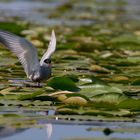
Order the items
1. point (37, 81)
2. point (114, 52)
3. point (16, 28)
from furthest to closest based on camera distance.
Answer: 1. point (16, 28)
2. point (114, 52)
3. point (37, 81)

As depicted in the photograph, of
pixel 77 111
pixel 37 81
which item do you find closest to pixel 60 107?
pixel 77 111

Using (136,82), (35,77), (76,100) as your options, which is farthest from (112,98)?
(35,77)

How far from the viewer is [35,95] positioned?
5875 millimetres

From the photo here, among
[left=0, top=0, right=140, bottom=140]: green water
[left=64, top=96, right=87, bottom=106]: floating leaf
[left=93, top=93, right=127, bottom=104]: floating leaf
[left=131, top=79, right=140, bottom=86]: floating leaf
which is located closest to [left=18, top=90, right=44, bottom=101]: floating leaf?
[left=0, top=0, right=140, bottom=140]: green water

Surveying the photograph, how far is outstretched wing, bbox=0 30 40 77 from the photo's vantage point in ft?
22.1

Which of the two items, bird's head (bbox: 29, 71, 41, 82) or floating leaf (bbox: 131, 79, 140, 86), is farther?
floating leaf (bbox: 131, 79, 140, 86)

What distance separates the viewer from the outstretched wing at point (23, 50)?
6746 millimetres

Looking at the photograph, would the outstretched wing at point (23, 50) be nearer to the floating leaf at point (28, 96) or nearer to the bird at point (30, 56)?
the bird at point (30, 56)

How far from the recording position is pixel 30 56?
22.3 feet

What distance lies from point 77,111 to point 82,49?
4.97 metres

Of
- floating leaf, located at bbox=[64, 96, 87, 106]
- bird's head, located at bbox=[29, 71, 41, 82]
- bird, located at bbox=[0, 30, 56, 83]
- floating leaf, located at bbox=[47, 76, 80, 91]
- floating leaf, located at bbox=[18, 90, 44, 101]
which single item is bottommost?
floating leaf, located at bbox=[64, 96, 87, 106]

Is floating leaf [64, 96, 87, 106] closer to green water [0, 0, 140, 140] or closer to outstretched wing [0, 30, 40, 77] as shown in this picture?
green water [0, 0, 140, 140]

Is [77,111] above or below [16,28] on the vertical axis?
below

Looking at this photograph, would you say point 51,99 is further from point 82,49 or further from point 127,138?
point 82,49
